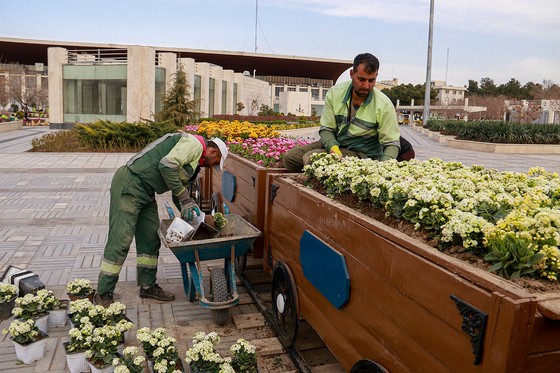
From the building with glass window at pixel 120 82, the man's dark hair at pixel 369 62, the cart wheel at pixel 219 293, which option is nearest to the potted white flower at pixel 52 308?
the cart wheel at pixel 219 293

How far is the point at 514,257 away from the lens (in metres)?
1.45

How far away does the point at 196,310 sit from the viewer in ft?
12.5

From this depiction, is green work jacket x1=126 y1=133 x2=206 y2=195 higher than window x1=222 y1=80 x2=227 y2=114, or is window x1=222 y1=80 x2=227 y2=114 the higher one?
window x1=222 y1=80 x2=227 y2=114

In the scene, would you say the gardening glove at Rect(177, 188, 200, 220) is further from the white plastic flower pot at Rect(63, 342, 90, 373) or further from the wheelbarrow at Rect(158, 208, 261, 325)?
the white plastic flower pot at Rect(63, 342, 90, 373)

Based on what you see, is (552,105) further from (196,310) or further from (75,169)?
(196,310)

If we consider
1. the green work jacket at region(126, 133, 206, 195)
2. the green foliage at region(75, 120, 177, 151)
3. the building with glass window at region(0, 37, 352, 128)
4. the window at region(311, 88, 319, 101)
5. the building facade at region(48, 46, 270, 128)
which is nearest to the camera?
the green work jacket at region(126, 133, 206, 195)

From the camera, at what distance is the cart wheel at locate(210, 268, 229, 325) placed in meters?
3.45

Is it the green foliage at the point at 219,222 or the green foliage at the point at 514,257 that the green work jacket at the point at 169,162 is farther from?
the green foliage at the point at 514,257

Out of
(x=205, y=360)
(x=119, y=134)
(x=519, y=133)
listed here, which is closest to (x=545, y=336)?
(x=205, y=360)

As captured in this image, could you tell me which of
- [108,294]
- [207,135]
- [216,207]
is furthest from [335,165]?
[207,135]

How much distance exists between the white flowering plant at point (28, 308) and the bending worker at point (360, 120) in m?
2.46

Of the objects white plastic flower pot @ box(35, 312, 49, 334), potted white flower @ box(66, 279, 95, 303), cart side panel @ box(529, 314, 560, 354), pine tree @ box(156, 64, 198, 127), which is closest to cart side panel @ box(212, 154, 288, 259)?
potted white flower @ box(66, 279, 95, 303)

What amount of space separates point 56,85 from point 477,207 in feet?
101

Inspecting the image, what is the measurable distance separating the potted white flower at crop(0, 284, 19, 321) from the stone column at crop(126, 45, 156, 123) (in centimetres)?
2377
